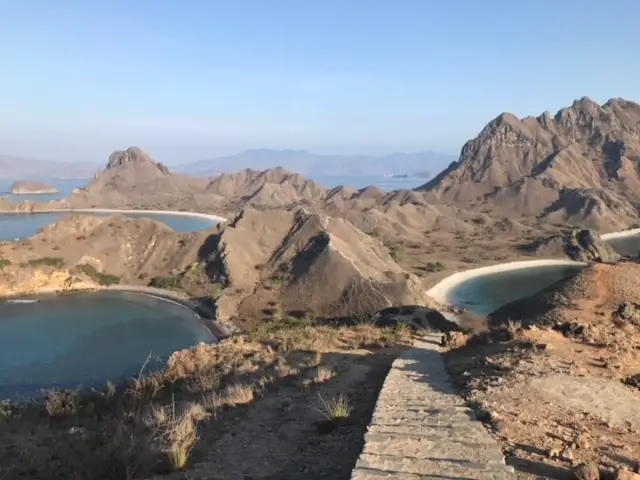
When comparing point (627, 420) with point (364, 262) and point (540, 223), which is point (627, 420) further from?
point (540, 223)

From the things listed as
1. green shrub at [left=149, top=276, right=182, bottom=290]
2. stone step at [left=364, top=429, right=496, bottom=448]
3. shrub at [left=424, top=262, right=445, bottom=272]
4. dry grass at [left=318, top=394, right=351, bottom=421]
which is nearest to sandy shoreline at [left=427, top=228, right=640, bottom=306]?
shrub at [left=424, top=262, right=445, bottom=272]

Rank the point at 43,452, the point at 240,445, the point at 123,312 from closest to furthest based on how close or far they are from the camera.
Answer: the point at 43,452 → the point at 240,445 → the point at 123,312

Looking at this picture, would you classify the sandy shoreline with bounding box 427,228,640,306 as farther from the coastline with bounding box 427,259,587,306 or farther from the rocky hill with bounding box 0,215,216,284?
the rocky hill with bounding box 0,215,216,284

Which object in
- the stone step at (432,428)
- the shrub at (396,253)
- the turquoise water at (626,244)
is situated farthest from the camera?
the turquoise water at (626,244)

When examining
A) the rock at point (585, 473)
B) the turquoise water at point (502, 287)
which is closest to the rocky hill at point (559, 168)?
the turquoise water at point (502, 287)

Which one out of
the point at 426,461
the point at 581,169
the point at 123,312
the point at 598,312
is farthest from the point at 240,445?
the point at 581,169

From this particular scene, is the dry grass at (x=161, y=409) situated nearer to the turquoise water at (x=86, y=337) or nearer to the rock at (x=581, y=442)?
the rock at (x=581, y=442)
